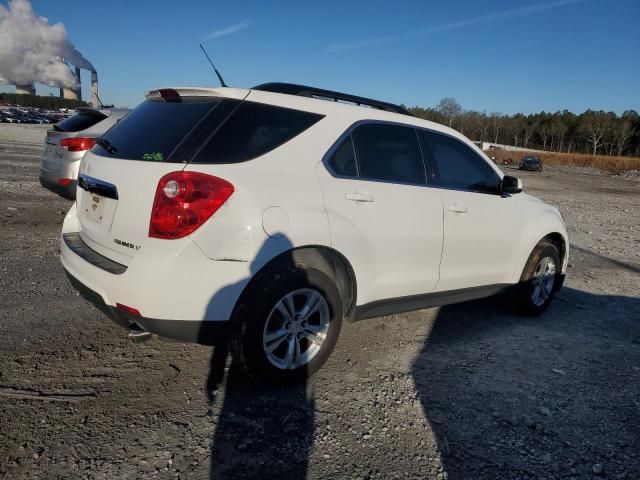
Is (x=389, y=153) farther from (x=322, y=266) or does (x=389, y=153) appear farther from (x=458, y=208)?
(x=322, y=266)

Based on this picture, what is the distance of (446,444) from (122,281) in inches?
77.4

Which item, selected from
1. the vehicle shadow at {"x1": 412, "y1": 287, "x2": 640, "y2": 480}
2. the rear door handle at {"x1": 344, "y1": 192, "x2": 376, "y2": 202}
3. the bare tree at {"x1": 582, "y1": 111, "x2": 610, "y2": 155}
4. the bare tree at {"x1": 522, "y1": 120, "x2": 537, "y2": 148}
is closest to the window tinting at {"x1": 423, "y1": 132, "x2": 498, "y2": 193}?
the rear door handle at {"x1": 344, "y1": 192, "x2": 376, "y2": 202}

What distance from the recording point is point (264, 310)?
2.71 metres

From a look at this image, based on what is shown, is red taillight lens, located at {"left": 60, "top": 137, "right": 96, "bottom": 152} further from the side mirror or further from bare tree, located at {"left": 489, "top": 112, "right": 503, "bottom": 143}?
bare tree, located at {"left": 489, "top": 112, "right": 503, "bottom": 143}

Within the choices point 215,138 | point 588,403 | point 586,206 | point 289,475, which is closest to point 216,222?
point 215,138

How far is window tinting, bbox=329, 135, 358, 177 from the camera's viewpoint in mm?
3051

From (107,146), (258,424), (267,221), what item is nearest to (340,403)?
(258,424)

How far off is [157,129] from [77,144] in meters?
4.73

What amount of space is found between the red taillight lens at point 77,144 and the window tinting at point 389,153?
16.7 feet

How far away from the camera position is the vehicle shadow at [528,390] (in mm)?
2488

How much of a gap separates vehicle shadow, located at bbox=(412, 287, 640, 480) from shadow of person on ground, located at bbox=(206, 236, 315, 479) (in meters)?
0.75

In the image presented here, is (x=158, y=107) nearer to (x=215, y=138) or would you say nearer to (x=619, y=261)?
(x=215, y=138)

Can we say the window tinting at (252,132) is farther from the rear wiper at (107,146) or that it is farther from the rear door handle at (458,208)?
the rear door handle at (458,208)

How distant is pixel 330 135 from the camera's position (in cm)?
308
